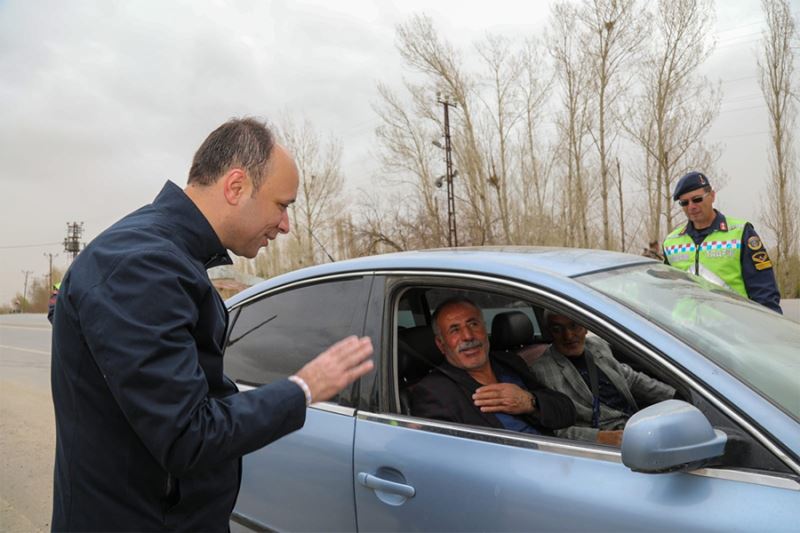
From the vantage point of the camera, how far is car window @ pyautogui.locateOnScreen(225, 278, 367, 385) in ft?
7.22

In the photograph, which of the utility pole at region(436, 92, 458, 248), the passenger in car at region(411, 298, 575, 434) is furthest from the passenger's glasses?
the utility pole at region(436, 92, 458, 248)

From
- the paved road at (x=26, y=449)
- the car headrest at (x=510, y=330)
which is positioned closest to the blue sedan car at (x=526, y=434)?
the car headrest at (x=510, y=330)

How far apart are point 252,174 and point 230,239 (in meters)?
0.17

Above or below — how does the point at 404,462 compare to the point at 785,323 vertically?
below

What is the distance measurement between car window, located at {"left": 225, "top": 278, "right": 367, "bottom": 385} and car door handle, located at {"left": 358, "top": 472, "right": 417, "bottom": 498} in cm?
50

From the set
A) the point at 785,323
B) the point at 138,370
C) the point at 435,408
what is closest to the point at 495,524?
the point at 435,408

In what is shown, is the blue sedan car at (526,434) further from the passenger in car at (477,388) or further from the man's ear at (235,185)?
the man's ear at (235,185)

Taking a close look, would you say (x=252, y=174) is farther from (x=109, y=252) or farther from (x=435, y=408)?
(x=435, y=408)

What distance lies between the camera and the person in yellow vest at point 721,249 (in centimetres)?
358

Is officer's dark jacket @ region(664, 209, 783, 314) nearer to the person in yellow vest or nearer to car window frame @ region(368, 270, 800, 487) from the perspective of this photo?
the person in yellow vest

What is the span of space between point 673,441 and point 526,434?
51 cm

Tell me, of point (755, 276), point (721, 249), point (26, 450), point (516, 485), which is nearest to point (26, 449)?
point (26, 450)

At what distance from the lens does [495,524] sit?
1621 millimetres

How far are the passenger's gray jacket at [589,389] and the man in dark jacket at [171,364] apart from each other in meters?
1.38
